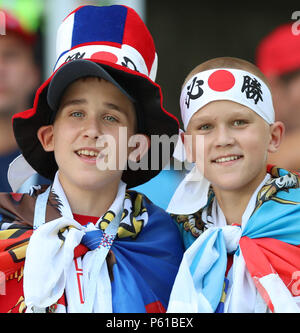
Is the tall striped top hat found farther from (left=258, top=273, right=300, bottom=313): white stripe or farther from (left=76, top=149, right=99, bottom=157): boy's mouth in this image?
(left=258, top=273, right=300, bottom=313): white stripe

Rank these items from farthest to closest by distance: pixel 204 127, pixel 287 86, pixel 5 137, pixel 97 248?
1. pixel 287 86
2. pixel 5 137
3. pixel 204 127
4. pixel 97 248

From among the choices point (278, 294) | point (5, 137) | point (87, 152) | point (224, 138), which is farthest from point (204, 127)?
point (5, 137)

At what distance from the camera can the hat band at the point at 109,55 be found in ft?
6.48

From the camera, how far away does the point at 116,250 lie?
188 cm

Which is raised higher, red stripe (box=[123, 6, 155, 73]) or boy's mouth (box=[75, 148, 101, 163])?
red stripe (box=[123, 6, 155, 73])

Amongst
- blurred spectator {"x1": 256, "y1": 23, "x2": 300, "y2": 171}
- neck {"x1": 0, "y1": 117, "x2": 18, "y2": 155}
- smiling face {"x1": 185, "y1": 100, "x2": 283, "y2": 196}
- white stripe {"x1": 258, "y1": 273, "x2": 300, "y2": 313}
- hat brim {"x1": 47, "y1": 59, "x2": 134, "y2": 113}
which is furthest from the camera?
blurred spectator {"x1": 256, "y1": 23, "x2": 300, "y2": 171}

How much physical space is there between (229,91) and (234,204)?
17.3 inches

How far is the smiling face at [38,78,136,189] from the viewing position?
1962 millimetres

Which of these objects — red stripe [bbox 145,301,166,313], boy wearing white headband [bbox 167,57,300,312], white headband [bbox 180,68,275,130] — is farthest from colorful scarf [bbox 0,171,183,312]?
white headband [bbox 180,68,275,130]

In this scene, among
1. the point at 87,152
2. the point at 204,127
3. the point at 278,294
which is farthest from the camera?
the point at 204,127

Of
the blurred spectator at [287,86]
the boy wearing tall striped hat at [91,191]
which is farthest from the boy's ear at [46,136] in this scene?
the blurred spectator at [287,86]

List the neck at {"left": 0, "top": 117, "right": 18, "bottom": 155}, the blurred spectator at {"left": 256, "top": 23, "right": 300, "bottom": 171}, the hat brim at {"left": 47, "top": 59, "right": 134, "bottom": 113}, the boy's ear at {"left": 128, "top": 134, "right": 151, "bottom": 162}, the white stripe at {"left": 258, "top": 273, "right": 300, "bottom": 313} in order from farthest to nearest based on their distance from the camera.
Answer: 1. the blurred spectator at {"left": 256, "top": 23, "right": 300, "bottom": 171}
2. the neck at {"left": 0, "top": 117, "right": 18, "bottom": 155}
3. the boy's ear at {"left": 128, "top": 134, "right": 151, "bottom": 162}
4. the hat brim at {"left": 47, "top": 59, "right": 134, "bottom": 113}
5. the white stripe at {"left": 258, "top": 273, "right": 300, "bottom": 313}

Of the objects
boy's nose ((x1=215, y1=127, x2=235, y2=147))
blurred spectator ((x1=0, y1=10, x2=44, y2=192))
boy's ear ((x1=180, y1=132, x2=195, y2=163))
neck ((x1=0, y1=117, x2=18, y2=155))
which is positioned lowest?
boy's nose ((x1=215, y1=127, x2=235, y2=147))

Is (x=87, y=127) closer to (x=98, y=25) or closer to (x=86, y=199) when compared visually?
(x=86, y=199)
